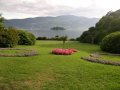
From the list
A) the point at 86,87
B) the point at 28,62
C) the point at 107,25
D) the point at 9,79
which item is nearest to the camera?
the point at 86,87

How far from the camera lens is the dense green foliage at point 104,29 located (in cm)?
3612

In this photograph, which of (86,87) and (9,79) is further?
(9,79)

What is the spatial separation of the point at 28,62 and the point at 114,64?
510 centimetres

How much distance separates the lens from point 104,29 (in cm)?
3806

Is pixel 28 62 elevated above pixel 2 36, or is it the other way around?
pixel 2 36

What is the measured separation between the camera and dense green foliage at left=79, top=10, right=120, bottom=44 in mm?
36125

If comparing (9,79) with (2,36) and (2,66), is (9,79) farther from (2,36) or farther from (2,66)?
(2,36)

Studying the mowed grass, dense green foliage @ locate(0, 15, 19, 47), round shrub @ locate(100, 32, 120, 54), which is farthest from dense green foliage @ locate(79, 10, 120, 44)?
the mowed grass

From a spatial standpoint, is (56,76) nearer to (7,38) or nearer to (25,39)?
(7,38)

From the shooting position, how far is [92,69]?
43.6ft

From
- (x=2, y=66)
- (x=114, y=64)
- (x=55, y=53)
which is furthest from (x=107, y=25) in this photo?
(x=2, y=66)

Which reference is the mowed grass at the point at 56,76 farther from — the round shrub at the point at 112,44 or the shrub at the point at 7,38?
the shrub at the point at 7,38

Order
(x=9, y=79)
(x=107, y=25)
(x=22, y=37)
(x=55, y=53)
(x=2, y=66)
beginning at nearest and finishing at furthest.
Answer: (x=9, y=79) < (x=2, y=66) < (x=55, y=53) < (x=22, y=37) < (x=107, y=25)

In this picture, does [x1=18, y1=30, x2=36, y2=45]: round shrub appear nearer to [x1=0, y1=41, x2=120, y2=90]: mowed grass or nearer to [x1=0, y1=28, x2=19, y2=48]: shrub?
[x1=0, y1=28, x2=19, y2=48]: shrub
